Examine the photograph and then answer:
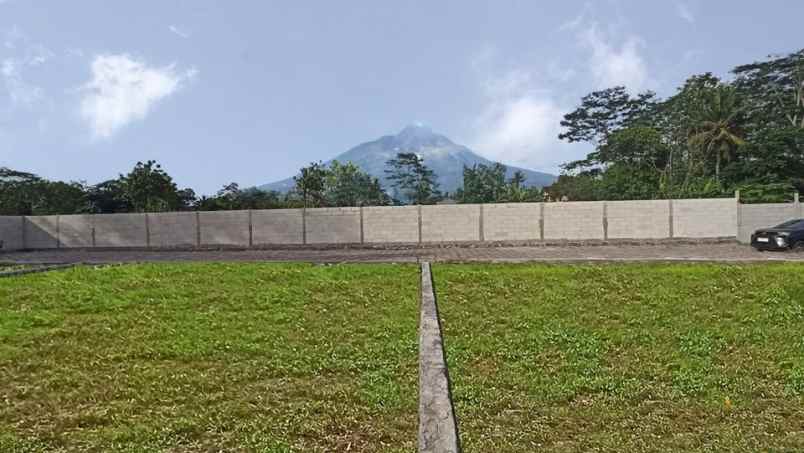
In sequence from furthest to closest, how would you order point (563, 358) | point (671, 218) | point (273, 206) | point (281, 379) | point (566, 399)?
1. point (273, 206)
2. point (671, 218)
3. point (563, 358)
4. point (281, 379)
5. point (566, 399)

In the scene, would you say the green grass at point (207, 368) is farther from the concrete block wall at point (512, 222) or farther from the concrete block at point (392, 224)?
the concrete block wall at point (512, 222)

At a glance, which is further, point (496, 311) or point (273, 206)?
point (273, 206)

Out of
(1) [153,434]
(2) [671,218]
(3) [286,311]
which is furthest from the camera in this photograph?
(2) [671,218]

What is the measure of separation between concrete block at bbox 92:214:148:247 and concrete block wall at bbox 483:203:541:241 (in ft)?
52.7

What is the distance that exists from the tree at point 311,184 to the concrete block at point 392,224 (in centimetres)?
1145

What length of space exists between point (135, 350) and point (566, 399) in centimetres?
406

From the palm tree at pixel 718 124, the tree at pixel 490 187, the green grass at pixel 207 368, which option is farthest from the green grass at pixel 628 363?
the palm tree at pixel 718 124

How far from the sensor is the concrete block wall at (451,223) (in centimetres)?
2245

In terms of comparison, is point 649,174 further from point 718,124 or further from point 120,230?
point 120,230

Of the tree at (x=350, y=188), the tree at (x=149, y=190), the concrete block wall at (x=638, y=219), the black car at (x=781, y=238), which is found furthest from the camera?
the tree at (x=350, y=188)

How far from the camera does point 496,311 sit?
703 centimetres

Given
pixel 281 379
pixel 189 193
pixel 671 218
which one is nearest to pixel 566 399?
pixel 281 379

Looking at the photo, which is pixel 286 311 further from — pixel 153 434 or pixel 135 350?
pixel 153 434

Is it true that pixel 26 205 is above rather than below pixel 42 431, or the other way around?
above
